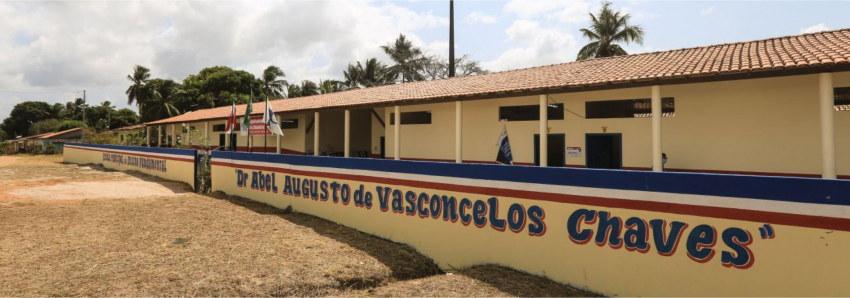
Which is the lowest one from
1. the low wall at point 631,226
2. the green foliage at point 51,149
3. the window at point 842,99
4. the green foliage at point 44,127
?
the low wall at point 631,226

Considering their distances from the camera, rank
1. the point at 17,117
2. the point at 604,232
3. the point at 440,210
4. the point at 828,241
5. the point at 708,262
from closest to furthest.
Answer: the point at 828,241 < the point at 708,262 < the point at 604,232 < the point at 440,210 < the point at 17,117

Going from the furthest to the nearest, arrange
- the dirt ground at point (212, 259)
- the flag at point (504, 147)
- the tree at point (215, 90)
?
the tree at point (215, 90) < the flag at point (504, 147) < the dirt ground at point (212, 259)

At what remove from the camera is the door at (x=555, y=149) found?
12550 millimetres

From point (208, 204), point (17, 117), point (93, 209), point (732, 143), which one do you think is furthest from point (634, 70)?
point (17, 117)

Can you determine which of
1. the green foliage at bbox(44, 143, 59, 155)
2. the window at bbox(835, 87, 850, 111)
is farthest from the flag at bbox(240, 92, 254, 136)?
the green foliage at bbox(44, 143, 59, 155)

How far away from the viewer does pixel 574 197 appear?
202 inches

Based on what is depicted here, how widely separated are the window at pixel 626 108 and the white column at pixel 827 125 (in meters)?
2.99

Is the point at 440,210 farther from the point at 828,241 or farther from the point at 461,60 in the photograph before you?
the point at 461,60

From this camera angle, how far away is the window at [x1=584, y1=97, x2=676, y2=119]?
10.9m

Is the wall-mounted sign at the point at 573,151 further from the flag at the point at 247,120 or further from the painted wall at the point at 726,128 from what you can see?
the flag at the point at 247,120

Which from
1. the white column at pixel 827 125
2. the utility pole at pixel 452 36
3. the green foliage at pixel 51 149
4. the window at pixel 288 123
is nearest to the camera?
the white column at pixel 827 125

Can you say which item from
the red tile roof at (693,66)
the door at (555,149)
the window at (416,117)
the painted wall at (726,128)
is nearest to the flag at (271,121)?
the red tile roof at (693,66)

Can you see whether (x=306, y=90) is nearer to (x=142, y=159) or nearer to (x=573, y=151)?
(x=142, y=159)

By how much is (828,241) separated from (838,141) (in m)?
7.16
